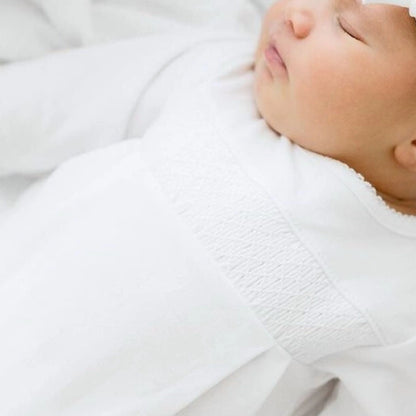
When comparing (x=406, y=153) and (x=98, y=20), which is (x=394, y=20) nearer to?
(x=406, y=153)

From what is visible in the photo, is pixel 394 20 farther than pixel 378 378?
No

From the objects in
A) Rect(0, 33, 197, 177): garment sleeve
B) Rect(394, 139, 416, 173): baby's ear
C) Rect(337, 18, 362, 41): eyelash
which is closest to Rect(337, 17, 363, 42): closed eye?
Rect(337, 18, 362, 41): eyelash

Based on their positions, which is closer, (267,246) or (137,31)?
(267,246)

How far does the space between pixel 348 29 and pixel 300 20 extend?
2.2 inches

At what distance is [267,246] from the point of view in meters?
0.93

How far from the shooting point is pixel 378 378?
1012 mm

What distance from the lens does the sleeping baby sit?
0.93 metres

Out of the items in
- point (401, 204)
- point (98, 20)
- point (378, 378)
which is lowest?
point (378, 378)

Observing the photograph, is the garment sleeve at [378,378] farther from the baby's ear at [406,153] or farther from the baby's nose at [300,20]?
the baby's nose at [300,20]

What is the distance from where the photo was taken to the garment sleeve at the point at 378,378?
99 centimetres

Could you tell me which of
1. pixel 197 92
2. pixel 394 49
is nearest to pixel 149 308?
pixel 197 92

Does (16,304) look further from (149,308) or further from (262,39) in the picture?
(262,39)

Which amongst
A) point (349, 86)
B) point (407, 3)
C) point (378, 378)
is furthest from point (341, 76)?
point (378, 378)

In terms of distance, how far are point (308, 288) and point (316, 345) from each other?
7 centimetres
